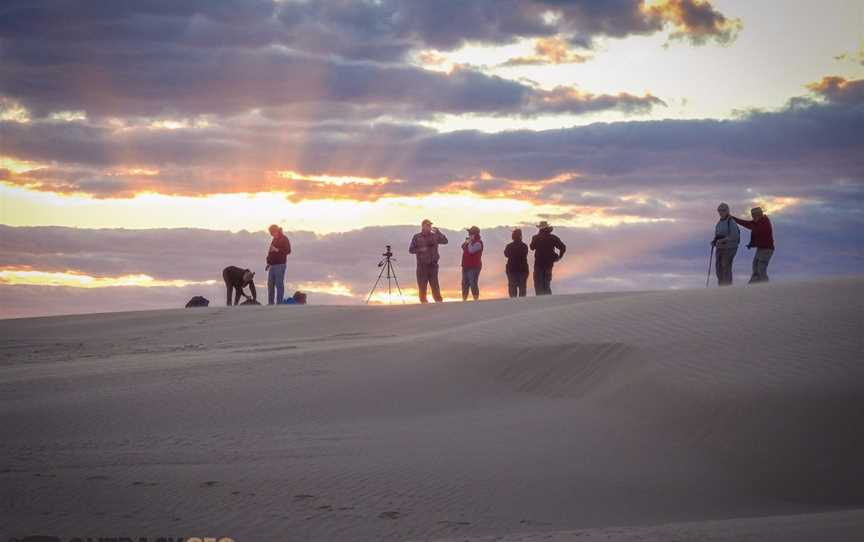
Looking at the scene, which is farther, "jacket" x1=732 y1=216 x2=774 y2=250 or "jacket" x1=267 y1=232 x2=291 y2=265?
"jacket" x1=267 y1=232 x2=291 y2=265

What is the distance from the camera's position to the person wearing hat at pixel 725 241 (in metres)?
17.5

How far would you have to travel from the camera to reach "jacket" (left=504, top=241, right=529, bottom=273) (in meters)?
20.6

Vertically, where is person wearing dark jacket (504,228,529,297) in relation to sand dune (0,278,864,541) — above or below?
above

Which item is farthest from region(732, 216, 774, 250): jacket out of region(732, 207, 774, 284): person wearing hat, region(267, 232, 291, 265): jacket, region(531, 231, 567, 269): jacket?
region(267, 232, 291, 265): jacket

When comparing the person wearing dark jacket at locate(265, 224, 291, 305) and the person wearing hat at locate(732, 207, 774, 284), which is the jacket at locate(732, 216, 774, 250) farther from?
the person wearing dark jacket at locate(265, 224, 291, 305)

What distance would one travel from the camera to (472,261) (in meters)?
20.9

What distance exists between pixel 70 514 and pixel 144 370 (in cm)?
563

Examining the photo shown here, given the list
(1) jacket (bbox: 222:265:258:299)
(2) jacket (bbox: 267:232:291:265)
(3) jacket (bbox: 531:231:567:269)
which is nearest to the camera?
(3) jacket (bbox: 531:231:567:269)

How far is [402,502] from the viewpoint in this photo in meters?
6.43

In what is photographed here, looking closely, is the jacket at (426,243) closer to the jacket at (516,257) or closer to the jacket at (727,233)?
the jacket at (516,257)

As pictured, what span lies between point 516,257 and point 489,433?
12628 millimetres

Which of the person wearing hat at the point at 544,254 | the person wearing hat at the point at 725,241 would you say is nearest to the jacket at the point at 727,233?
the person wearing hat at the point at 725,241

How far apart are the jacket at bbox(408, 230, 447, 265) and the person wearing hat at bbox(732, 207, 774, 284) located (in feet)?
21.1

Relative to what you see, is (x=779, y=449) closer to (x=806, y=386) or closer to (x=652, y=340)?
(x=806, y=386)
